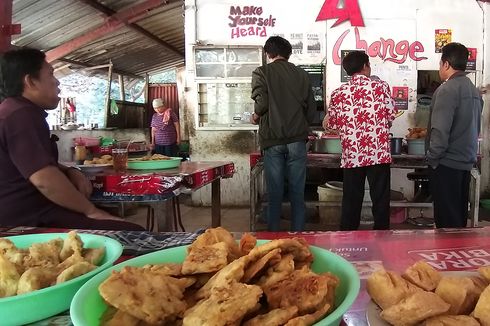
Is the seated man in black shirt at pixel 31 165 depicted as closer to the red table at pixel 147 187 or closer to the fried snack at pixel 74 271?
the red table at pixel 147 187

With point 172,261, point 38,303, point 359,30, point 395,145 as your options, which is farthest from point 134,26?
point 38,303

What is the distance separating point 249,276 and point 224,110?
20.2 feet

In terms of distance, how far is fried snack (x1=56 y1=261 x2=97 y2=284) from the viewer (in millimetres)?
832

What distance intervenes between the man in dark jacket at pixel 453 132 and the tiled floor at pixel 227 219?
1.90 metres

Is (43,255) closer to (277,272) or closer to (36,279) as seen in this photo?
(36,279)

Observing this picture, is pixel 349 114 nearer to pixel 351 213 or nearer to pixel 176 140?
pixel 351 213

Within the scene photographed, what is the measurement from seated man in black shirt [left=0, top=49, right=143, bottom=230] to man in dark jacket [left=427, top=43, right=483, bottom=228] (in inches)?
101

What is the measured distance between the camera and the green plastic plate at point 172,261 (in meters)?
0.62

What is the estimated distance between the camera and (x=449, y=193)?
3.54 m

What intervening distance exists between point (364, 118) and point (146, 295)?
11.0 feet

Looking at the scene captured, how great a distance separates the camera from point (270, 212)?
4223mm

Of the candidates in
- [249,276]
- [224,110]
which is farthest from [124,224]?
[224,110]

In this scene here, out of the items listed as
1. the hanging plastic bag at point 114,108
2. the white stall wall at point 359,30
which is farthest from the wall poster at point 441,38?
the hanging plastic bag at point 114,108

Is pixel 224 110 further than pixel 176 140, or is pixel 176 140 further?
pixel 176 140
